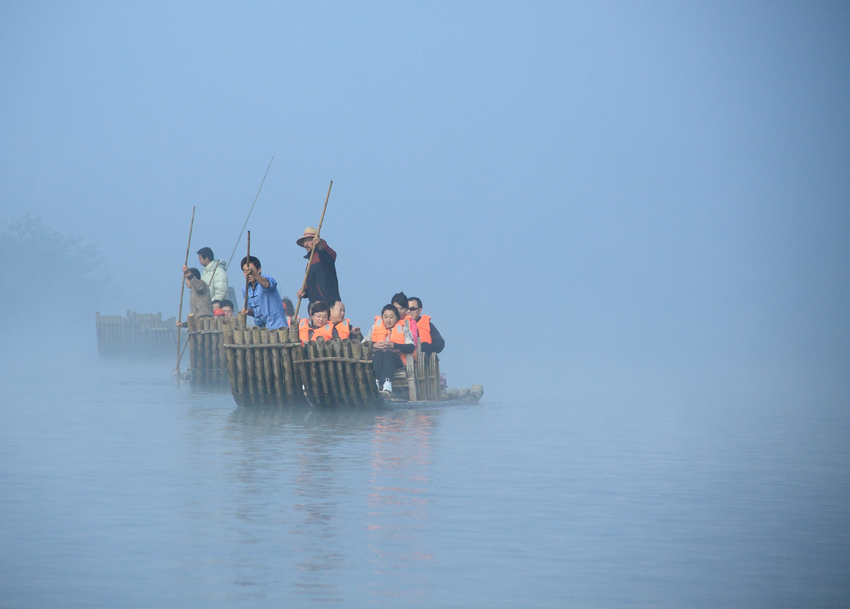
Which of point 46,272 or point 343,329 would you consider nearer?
point 343,329

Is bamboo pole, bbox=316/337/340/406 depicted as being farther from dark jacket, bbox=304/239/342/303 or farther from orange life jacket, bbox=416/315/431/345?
orange life jacket, bbox=416/315/431/345

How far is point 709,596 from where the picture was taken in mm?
7039

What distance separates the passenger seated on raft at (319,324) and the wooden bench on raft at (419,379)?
1081 millimetres

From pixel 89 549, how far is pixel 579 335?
4258 centimetres

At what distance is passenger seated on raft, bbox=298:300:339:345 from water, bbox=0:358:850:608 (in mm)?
1001

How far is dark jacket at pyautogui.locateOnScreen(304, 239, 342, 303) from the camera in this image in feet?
57.6

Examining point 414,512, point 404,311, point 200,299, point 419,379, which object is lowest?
point 414,512

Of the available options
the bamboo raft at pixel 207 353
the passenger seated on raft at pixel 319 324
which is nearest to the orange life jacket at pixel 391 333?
the passenger seated on raft at pixel 319 324

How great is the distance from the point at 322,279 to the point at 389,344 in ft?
4.28

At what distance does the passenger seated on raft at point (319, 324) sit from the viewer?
16.7m

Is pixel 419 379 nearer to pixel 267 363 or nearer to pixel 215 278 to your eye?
pixel 267 363

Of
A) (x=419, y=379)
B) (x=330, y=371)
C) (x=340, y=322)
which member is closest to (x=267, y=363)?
(x=330, y=371)

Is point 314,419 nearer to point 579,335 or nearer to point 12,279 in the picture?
point 579,335

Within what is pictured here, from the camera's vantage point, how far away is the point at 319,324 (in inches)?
664
